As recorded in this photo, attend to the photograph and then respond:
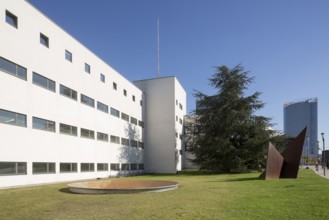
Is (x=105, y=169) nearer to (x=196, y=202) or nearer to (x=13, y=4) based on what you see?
(x=13, y=4)

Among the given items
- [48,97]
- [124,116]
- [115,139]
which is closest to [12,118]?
[48,97]

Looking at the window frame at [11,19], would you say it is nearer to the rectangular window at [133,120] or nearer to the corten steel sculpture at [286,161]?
the corten steel sculpture at [286,161]

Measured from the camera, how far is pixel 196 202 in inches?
468

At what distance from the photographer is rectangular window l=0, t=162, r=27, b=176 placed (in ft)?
61.3

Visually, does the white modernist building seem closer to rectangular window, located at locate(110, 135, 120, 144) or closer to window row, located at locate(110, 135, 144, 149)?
window row, located at locate(110, 135, 144, 149)

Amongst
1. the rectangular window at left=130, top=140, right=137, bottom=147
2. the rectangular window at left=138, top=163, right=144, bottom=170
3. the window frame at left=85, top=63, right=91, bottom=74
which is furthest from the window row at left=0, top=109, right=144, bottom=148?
the rectangular window at left=138, top=163, right=144, bottom=170

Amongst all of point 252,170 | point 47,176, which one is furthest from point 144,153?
point 47,176

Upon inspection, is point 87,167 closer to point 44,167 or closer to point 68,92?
point 44,167

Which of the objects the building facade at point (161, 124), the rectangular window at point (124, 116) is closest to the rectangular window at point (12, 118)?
the rectangular window at point (124, 116)

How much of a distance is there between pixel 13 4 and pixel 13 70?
4.14 meters

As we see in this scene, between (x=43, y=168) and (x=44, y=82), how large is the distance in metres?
6.06

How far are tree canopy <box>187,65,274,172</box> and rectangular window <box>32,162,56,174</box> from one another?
69.3 ft

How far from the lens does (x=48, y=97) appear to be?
77.1ft

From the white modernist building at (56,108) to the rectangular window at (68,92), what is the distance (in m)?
0.07
